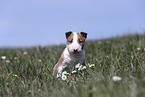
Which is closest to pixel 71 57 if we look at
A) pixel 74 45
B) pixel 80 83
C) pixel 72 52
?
pixel 72 52

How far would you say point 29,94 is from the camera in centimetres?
286

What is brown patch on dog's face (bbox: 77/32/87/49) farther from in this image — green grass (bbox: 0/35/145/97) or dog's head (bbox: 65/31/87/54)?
green grass (bbox: 0/35/145/97)

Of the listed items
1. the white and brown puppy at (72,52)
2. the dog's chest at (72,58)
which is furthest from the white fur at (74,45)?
the dog's chest at (72,58)

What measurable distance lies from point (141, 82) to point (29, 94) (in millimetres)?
1856

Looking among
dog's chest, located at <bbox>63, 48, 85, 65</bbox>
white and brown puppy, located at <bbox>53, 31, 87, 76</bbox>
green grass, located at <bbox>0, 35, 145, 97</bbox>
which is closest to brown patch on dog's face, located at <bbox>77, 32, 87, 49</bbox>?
white and brown puppy, located at <bbox>53, 31, 87, 76</bbox>

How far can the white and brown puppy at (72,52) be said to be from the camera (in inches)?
134

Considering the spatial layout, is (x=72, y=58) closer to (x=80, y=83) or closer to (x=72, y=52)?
(x=72, y=52)

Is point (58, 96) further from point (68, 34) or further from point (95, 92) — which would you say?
point (68, 34)

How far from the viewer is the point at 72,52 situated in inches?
138

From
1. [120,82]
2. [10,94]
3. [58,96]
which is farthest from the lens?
[10,94]

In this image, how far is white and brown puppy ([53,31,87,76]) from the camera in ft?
11.2

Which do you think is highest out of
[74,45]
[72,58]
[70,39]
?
[70,39]

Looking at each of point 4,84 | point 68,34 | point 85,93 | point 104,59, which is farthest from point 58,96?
point 104,59

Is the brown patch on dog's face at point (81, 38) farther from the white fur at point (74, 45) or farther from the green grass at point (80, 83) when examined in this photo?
the green grass at point (80, 83)
